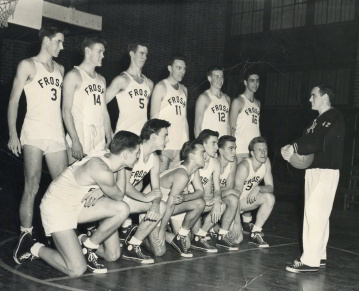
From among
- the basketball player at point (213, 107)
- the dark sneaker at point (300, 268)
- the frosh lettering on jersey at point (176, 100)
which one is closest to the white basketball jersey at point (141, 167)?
the frosh lettering on jersey at point (176, 100)

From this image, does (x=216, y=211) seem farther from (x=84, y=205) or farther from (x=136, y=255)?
(x=84, y=205)

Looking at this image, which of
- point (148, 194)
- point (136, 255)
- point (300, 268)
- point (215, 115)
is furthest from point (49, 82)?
point (300, 268)

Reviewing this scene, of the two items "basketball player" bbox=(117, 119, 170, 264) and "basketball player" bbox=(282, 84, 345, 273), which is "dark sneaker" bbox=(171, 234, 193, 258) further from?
"basketball player" bbox=(282, 84, 345, 273)

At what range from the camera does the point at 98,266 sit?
4.45 m

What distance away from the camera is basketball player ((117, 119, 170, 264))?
4926 millimetres

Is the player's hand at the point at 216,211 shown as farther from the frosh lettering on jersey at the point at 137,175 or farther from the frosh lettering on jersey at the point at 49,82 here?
the frosh lettering on jersey at the point at 49,82

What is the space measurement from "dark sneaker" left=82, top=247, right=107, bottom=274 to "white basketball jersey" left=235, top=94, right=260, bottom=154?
307 centimetres

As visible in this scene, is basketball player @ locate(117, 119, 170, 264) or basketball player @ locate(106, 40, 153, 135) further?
basketball player @ locate(106, 40, 153, 135)

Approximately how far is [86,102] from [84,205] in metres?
1.21

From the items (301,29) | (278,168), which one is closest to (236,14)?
(301,29)

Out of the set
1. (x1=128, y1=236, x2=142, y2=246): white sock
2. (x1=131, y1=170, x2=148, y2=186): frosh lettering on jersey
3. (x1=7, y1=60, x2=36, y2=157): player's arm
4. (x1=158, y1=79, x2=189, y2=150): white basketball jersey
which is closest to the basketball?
(x1=131, y1=170, x2=148, y2=186): frosh lettering on jersey

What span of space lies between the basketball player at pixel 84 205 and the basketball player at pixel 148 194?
1.28 feet

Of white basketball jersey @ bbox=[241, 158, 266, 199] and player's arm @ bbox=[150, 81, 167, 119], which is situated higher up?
player's arm @ bbox=[150, 81, 167, 119]

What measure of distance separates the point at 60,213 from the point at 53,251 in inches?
15.3
